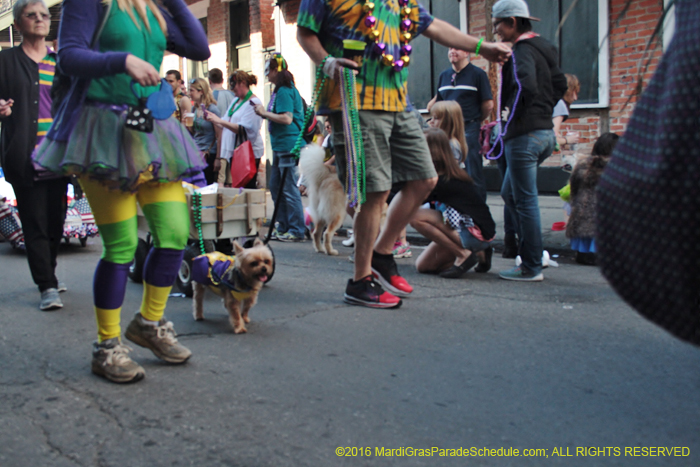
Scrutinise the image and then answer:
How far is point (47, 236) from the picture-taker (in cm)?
486

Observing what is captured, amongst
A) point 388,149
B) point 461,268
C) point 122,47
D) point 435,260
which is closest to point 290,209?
point 435,260

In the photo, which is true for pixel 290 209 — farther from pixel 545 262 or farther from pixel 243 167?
pixel 545 262

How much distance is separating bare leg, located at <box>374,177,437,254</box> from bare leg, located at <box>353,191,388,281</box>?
6 centimetres

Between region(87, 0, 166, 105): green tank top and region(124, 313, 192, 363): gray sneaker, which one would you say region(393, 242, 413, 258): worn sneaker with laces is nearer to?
region(124, 313, 192, 363): gray sneaker

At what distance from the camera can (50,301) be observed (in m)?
4.65

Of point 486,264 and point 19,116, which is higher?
point 19,116

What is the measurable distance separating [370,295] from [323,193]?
2.82 m

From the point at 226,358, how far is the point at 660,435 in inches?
78.7

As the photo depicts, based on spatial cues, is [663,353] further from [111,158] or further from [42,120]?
[42,120]

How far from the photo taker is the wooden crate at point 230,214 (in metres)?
4.98

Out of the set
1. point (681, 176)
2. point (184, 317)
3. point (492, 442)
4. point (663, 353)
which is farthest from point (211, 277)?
point (681, 176)

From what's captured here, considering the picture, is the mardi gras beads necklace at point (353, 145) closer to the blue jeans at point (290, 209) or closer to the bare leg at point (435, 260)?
the bare leg at point (435, 260)

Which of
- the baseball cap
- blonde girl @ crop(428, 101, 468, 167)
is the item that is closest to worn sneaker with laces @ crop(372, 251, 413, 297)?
blonde girl @ crop(428, 101, 468, 167)

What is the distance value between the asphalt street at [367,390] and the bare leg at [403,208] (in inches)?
17.4
